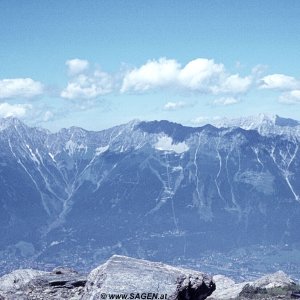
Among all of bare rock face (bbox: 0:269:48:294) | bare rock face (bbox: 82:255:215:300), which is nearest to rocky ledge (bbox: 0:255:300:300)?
bare rock face (bbox: 82:255:215:300)

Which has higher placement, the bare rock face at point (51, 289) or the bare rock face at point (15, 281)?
the bare rock face at point (51, 289)

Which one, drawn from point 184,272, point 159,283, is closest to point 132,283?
point 159,283

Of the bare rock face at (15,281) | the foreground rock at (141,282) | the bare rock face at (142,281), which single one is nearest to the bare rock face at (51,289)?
the foreground rock at (141,282)

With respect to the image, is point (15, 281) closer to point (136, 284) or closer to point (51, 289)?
point (51, 289)

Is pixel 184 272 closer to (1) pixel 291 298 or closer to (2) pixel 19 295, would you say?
(2) pixel 19 295

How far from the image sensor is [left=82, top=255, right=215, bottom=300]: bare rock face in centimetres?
2366

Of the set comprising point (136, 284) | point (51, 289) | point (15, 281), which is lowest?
point (15, 281)

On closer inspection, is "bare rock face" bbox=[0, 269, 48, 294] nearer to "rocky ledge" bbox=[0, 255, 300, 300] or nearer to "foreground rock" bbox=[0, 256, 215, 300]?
"rocky ledge" bbox=[0, 255, 300, 300]

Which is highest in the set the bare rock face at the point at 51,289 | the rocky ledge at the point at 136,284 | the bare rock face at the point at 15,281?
the rocky ledge at the point at 136,284

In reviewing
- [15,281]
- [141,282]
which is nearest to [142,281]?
[141,282]

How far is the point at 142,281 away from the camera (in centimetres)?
2438

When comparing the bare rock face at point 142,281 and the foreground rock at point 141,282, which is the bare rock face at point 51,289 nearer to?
the foreground rock at point 141,282

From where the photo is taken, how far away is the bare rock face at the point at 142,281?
23656mm

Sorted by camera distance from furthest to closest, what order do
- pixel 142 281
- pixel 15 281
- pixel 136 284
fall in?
pixel 15 281 < pixel 142 281 < pixel 136 284
